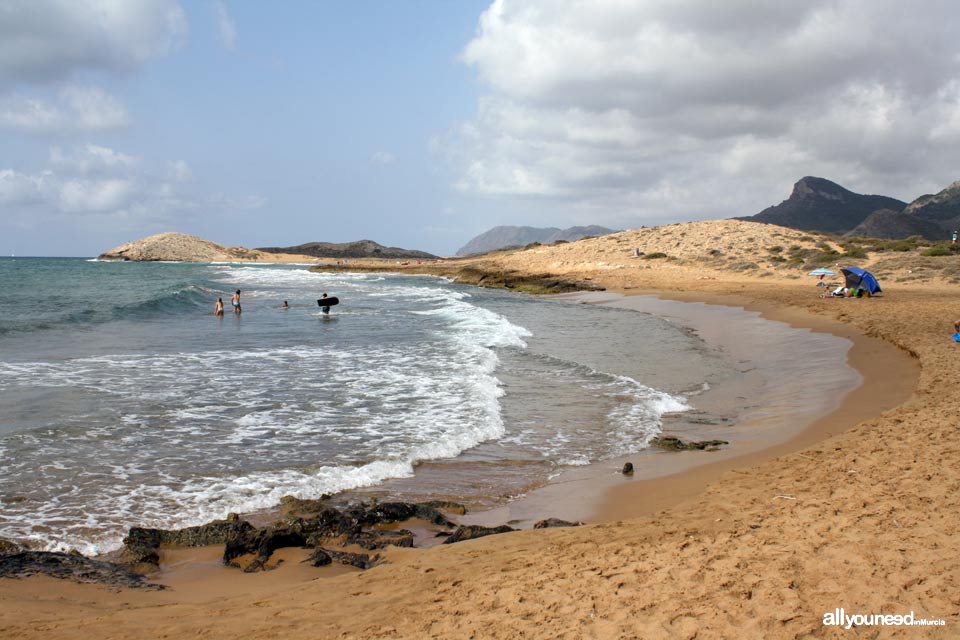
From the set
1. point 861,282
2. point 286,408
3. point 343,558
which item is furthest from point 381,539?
point 861,282

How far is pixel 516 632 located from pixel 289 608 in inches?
66.5

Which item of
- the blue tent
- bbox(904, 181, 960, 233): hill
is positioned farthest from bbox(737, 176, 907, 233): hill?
the blue tent

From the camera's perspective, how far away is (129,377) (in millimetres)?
12789

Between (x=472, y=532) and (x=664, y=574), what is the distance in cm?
207

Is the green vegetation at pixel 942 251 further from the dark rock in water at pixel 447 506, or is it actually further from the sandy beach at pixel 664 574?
the dark rock in water at pixel 447 506

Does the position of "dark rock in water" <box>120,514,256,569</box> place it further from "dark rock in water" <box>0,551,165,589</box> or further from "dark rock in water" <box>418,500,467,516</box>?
"dark rock in water" <box>418,500,467,516</box>

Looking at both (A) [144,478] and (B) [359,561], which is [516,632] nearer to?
(B) [359,561]

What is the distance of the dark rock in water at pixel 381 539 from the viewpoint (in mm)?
5531

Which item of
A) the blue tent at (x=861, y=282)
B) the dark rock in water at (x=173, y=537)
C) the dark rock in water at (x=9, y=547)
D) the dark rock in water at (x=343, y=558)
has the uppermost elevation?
the blue tent at (x=861, y=282)

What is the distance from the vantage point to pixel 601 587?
409 cm

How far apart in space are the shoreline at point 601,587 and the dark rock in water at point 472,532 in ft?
0.83

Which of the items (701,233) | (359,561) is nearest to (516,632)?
(359,561)

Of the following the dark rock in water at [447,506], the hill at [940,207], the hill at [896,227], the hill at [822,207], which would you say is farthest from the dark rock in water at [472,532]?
the hill at [822,207]

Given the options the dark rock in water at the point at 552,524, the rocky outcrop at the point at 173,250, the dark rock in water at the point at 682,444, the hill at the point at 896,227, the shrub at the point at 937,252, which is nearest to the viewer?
→ the dark rock in water at the point at 552,524
